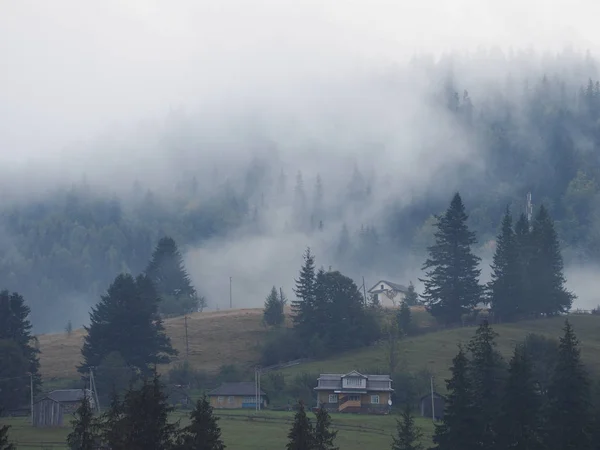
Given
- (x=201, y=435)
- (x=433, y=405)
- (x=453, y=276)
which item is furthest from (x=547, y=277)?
(x=201, y=435)

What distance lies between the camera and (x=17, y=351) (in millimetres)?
98188

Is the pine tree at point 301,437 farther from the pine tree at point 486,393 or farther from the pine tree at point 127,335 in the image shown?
the pine tree at point 127,335

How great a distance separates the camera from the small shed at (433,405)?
293ft

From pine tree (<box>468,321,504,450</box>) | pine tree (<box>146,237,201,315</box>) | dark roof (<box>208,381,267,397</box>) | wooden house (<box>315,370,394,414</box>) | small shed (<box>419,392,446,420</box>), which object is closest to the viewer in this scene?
pine tree (<box>468,321,504,450</box>)

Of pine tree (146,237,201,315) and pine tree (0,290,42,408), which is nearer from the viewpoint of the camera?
pine tree (0,290,42,408)

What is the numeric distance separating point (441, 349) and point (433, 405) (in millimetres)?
23808

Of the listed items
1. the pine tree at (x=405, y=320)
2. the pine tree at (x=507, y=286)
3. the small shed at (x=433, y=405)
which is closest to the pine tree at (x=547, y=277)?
the pine tree at (x=507, y=286)

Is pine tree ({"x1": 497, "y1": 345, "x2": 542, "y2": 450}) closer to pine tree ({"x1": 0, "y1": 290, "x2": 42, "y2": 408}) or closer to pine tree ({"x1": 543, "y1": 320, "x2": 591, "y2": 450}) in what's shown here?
pine tree ({"x1": 543, "y1": 320, "x2": 591, "y2": 450})

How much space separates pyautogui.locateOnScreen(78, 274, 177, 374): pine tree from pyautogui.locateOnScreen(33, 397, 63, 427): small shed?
19919mm

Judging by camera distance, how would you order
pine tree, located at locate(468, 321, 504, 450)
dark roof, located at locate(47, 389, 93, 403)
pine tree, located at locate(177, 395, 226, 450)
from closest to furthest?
pine tree, located at locate(177, 395, 226, 450) < pine tree, located at locate(468, 321, 504, 450) < dark roof, located at locate(47, 389, 93, 403)

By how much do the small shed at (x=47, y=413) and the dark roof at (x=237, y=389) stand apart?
18.7 metres

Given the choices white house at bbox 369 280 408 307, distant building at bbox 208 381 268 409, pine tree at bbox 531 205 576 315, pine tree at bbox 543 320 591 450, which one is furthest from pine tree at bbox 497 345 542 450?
white house at bbox 369 280 408 307

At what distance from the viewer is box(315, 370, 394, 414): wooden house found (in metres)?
96.8

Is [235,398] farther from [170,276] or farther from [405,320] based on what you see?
[170,276]
